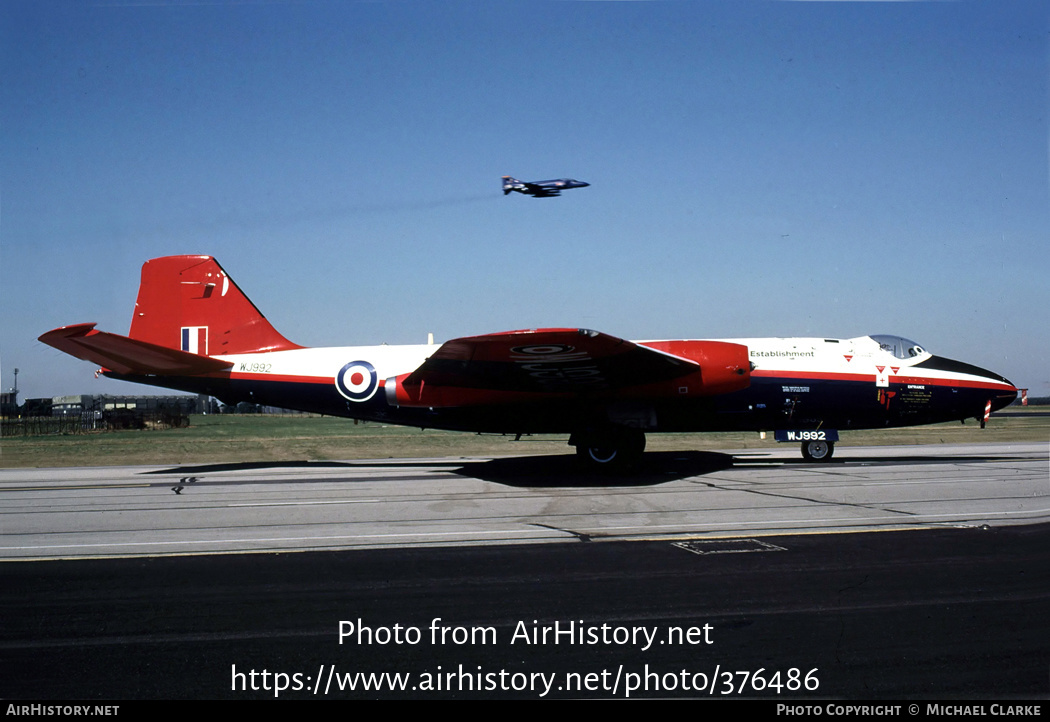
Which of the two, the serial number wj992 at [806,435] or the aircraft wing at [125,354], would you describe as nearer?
the aircraft wing at [125,354]

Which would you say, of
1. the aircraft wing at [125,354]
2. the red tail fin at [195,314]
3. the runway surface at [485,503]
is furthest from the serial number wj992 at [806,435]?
the aircraft wing at [125,354]

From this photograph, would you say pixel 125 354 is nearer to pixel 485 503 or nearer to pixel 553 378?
pixel 553 378

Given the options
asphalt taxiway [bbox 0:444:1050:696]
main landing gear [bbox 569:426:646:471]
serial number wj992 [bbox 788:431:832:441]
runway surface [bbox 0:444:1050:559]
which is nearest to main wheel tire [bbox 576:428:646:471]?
main landing gear [bbox 569:426:646:471]

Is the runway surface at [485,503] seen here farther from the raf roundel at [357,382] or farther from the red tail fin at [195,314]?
the red tail fin at [195,314]

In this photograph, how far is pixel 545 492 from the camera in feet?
49.0

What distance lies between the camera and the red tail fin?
21156 mm

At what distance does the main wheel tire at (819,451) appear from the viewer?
2067 centimetres

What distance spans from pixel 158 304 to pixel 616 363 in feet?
44.5

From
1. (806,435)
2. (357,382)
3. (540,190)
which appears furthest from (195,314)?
(806,435)

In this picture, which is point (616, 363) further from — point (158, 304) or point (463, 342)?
point (158, 304)

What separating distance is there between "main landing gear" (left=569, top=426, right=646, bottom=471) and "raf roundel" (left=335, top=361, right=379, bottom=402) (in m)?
5.83

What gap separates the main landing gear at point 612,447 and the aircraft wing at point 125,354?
10349mm

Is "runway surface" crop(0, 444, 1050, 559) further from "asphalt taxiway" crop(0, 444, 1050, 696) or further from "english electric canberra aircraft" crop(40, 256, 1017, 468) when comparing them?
"english electric canberra aircraft" crop(40, 256, 1017, 468)

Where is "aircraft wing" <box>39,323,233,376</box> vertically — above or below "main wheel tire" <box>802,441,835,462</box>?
above
